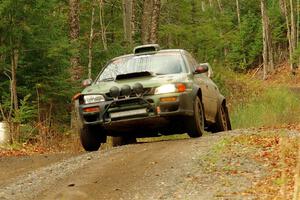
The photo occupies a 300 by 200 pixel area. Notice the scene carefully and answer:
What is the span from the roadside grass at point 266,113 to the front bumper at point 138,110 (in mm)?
5915

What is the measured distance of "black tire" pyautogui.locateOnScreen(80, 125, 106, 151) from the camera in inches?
441

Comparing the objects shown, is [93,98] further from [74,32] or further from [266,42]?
[266,42]

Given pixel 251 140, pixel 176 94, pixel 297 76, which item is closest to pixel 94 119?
pixel 176 94

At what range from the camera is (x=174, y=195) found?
6.45 metres

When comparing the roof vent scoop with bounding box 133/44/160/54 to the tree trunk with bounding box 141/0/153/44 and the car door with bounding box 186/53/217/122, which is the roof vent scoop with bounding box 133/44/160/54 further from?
the tree trunk with bounding box 141/0/153/44

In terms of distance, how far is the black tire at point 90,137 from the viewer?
11211 mm

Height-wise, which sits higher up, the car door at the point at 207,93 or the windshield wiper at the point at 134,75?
the windshield wiper at the point at 134,75

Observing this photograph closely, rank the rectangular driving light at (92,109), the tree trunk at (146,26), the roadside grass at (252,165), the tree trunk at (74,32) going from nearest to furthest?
the roadside grass at (252,165) < the rectangular driving light at (92,109) < the tree trunk at (74,32) < the tree trunk at (146,26)

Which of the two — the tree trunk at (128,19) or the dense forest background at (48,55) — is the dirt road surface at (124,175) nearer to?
the dense forest background at (48,55)

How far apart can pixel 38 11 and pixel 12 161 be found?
5.64 metres

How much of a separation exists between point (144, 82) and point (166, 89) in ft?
1.29

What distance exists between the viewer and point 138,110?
1080cm

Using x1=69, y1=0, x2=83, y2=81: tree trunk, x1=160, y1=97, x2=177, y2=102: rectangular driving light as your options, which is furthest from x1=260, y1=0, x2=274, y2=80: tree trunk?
x1=160, y1=97, x2=177, y2=102: rectangular driving light

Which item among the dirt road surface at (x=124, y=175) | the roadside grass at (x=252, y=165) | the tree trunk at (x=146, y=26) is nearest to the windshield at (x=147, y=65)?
the dirt road surface at (x=124, y=175)
